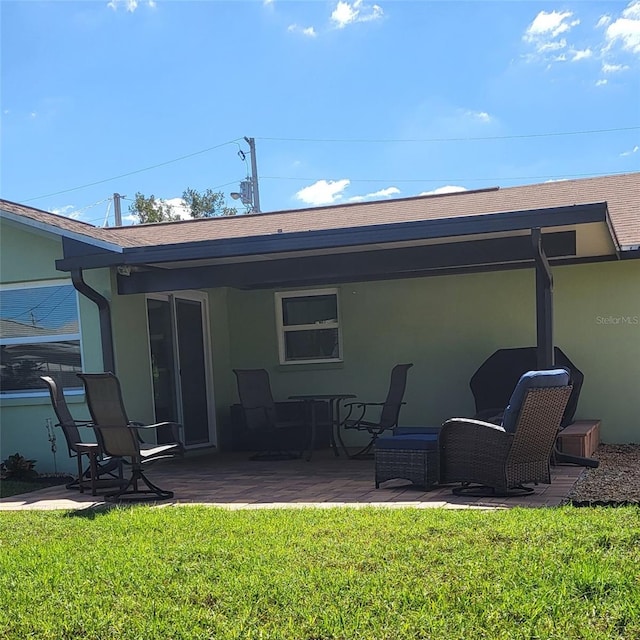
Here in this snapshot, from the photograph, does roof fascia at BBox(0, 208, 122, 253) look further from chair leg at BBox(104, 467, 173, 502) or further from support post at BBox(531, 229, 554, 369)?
support post at BBox(531, 229, 554, 369)

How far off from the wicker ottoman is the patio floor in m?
0.13

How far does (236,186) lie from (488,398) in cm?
2534

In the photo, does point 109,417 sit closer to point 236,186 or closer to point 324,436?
point 324,436

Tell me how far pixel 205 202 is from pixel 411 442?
120 feet

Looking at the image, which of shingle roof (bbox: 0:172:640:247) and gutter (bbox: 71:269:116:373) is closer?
gutter (bbox: 71:269:116:373)

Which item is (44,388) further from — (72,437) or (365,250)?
(365,250)

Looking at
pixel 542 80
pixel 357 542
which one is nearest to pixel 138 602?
pixel 357 542

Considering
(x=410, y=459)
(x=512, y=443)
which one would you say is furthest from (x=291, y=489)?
(x=512, y=443)

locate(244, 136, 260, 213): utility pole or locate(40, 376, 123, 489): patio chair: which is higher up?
locate(244, 136, 260, 213): utility pole

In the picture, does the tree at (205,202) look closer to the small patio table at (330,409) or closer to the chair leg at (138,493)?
the small patio table at (330,409)

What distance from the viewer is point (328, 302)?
1102cm

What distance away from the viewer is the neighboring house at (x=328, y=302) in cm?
755

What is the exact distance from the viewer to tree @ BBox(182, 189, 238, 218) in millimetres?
41312

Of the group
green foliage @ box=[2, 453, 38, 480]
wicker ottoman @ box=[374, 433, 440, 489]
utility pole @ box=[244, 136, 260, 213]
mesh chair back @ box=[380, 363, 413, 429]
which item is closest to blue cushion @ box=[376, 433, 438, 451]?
wicker ottoman @ box=[374, 433, 440, 489]
